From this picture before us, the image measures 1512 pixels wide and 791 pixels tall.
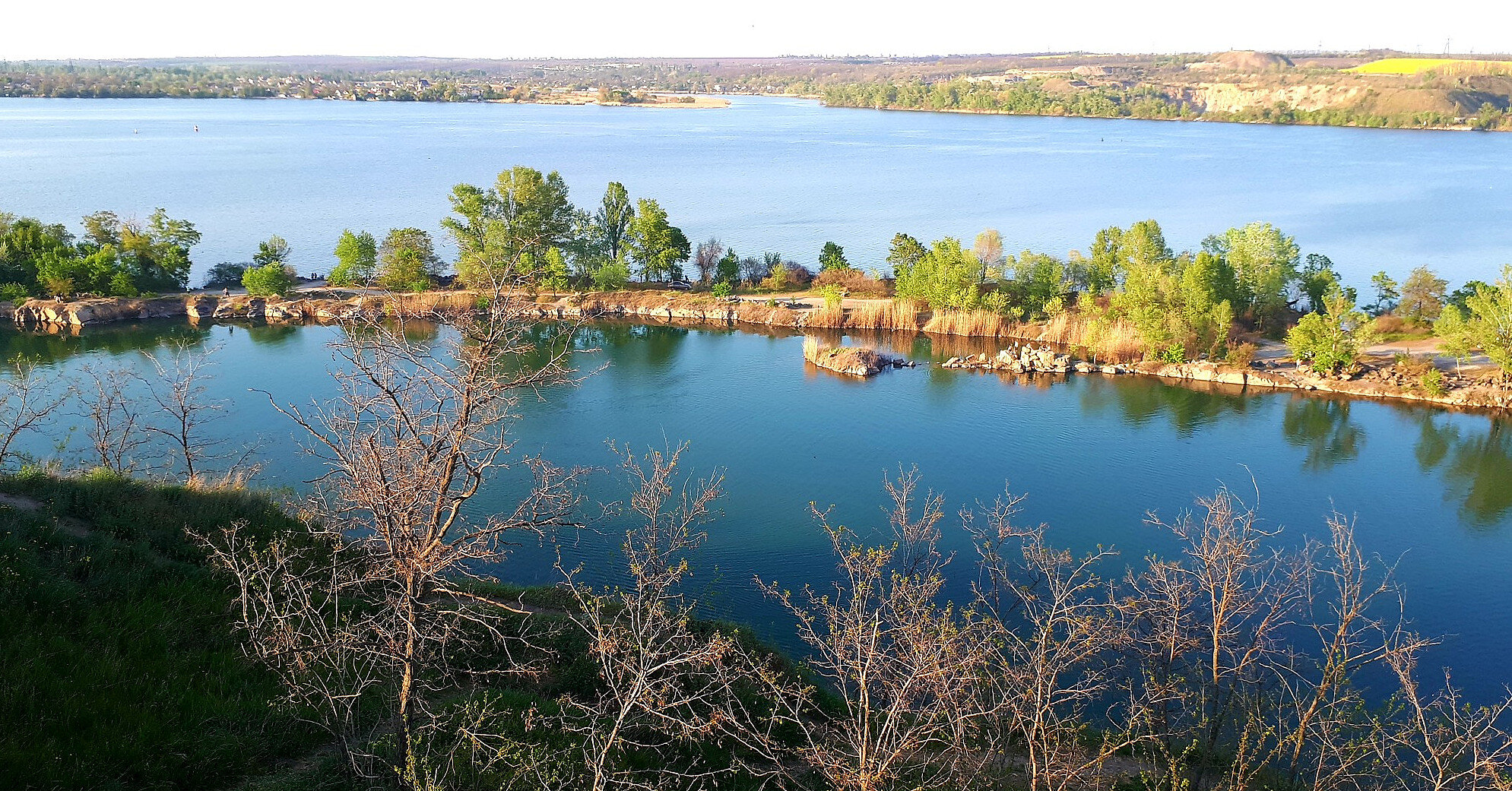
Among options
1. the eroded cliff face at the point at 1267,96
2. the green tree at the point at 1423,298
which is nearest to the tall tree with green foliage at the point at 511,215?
the green tree at the point at 1423,298

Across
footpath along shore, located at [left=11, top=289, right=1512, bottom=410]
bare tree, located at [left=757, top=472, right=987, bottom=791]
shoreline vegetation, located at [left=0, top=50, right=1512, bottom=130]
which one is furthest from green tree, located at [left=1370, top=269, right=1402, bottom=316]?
shoreline vegetation, located at [left=0, top=50, right=1512, bottom=130]

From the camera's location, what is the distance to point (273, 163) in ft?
267

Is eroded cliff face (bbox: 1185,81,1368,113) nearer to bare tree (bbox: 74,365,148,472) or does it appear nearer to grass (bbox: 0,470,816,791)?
bare tree (bbox: 74,365,148,472)

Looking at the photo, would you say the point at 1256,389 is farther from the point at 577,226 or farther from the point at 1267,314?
the point at 577,226

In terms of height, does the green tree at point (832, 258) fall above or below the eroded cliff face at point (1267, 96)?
below

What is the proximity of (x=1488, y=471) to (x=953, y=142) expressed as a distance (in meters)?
91.7

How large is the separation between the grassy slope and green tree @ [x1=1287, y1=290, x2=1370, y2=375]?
30.3 meters

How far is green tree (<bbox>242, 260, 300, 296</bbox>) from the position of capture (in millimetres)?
38688

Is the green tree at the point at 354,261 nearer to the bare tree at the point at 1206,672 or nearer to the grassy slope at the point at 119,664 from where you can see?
the grassy slope at the point at 119,664

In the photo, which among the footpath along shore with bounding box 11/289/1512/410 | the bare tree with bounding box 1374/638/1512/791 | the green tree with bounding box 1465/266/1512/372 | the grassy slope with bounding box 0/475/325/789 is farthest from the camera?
the footpath along shore with bounding box 11/289/1512/410

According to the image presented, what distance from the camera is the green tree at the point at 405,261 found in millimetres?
39875

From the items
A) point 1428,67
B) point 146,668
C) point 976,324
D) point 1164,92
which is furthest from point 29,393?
point 1428,67

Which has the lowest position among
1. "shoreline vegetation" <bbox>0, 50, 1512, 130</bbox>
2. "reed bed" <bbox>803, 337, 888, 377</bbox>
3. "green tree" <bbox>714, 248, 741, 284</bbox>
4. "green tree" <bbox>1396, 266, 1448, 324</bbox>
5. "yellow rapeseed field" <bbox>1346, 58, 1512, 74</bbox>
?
"reed bed" <bbox>803, 337, 888, 377</bbox>

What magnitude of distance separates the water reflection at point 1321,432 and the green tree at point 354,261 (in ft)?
109
